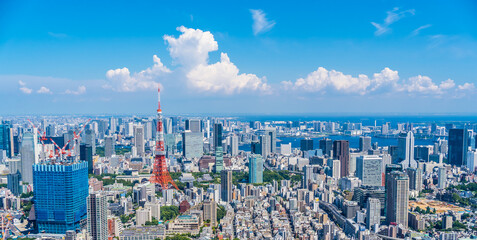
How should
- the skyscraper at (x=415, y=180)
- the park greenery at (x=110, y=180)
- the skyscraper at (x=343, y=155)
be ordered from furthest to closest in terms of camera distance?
the skyscraper at (x=343, y=155) < the park greenery at (x=110, y=180) < the skyscraper at (x=415, y=180)

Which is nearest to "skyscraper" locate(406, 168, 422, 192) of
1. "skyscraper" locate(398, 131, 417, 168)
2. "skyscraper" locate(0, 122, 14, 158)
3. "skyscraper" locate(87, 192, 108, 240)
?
"skyscraper" locate(398, 131, 417, 168)

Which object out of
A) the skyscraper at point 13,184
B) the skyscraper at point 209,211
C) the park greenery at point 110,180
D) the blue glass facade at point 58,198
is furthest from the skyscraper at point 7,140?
the skyscraper at point 209,211

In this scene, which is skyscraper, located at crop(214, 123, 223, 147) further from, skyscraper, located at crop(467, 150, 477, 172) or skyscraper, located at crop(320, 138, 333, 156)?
skyscraper, located at crop(467, 150, 477, 172)

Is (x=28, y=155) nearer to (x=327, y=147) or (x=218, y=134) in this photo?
(x=218, y=134)

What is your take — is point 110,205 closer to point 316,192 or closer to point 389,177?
point 316,192

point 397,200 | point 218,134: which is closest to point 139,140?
point 218,134

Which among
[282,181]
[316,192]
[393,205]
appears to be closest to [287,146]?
[282,181]

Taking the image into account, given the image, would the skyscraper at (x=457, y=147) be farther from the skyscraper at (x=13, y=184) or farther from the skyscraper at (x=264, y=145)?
the skyscraper at (x=13, y=184)
